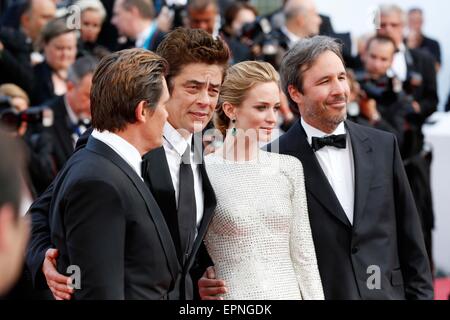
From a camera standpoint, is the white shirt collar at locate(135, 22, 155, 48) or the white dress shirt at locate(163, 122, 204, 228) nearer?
the white dress shirt at locate(163, 122, 204, 228)

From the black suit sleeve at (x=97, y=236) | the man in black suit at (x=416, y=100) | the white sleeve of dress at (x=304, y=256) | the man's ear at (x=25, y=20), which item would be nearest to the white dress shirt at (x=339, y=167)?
the white sleeve of dress at (x=304, y=256)

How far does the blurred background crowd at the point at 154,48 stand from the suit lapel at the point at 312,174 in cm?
163

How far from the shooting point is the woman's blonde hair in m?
3.19

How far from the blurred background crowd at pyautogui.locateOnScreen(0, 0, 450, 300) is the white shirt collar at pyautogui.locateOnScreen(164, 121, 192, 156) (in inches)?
66.4

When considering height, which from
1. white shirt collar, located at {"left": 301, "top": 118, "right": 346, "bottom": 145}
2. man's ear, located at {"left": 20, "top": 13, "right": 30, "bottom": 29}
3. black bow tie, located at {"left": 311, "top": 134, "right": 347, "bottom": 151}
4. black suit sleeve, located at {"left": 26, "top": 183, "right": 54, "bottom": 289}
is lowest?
black suit sleeve, located at {"left": 26, "top": 183, "right": 54, "bottom": 289}

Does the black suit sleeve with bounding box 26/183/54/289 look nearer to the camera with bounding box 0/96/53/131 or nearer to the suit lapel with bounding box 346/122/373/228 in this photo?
the suit lapel with bounding box 346/122/373/228

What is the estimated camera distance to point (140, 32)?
6.66 meters

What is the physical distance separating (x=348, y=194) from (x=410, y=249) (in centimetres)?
28

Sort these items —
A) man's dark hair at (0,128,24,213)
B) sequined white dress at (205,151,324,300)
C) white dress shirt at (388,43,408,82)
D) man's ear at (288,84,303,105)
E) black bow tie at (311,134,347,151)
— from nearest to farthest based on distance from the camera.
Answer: man's dark hair at (0,128,24,213) → sequined white dress at (205,151,324,300) → black bow tie at (311,134,347,151) → man's ear at (288,84,303,105) → white dress shirt at (388,43,408,82)

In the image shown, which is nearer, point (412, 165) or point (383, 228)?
point (383, 228)

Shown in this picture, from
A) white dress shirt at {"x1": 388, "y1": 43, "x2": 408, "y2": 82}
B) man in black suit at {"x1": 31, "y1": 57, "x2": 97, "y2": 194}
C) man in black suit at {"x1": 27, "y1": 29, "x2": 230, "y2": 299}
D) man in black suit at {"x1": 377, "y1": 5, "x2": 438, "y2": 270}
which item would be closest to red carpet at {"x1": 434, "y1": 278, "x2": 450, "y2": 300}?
man in black suit at {"x1": 377, "y1": 5, "x2": 438, "y2": 270}
